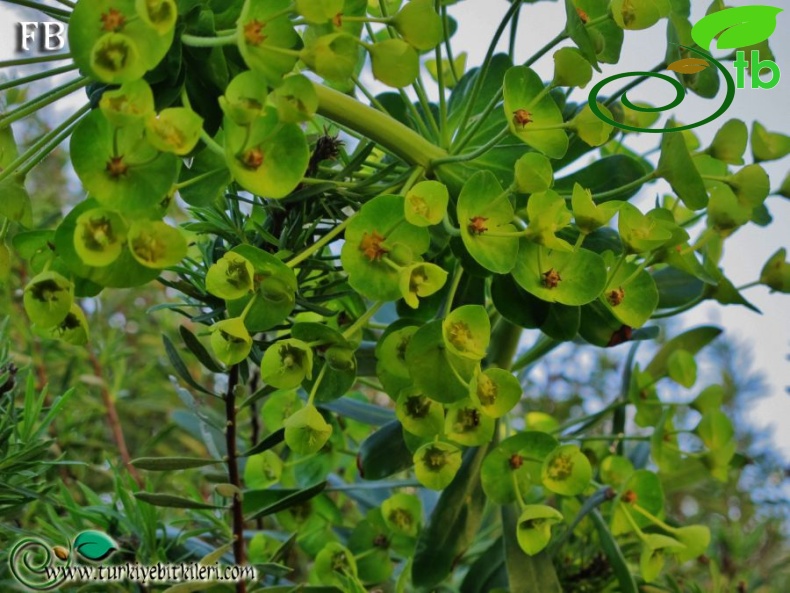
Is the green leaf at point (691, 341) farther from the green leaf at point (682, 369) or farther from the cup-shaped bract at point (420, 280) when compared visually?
the cup-shaped bract at point (420, 280)

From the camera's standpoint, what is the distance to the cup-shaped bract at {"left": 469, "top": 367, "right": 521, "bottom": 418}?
0.47 meters

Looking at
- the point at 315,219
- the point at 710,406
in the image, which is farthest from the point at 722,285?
the point at 315,219

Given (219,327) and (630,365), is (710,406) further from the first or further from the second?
(219,327)

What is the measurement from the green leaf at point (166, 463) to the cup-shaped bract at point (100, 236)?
0.48ft

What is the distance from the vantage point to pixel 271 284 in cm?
45

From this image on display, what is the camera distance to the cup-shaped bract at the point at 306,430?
45cm

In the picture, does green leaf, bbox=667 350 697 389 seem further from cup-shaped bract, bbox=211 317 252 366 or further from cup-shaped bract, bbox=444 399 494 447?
cup-shaped bract, bbox=211 317 252 366

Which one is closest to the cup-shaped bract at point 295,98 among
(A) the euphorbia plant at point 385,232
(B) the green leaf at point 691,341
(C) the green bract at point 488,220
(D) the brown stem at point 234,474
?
(A) the euphorbia plant at point 385,232

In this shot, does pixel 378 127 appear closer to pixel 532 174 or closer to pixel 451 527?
pixel 532 174

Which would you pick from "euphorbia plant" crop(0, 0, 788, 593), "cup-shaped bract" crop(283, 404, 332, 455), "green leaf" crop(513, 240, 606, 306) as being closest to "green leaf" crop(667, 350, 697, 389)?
"euphorbia plant" crop(0, 0, 788, 593)

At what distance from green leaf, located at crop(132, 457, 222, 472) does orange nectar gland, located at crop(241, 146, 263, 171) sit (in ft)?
0.63

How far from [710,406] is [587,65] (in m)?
0.31

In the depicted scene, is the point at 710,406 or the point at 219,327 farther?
the point at 710,406

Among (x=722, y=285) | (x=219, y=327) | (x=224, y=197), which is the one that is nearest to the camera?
(x=219, y=327)
